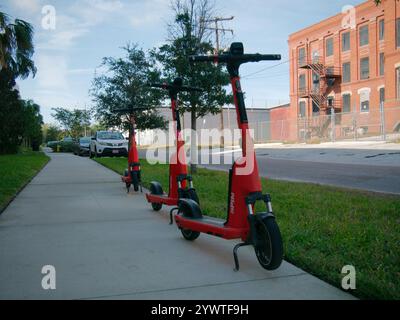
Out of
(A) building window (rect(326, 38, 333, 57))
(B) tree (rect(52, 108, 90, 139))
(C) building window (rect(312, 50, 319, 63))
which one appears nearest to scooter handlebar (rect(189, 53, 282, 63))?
(A) building window (rect(326, 38, 333, 57))

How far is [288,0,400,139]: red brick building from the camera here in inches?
1261

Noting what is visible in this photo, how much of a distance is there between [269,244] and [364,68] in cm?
3713

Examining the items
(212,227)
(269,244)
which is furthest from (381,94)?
(269,244)

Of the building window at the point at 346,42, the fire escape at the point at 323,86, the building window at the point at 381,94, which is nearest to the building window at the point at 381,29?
the building window at the point at 346,42

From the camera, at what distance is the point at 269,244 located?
362 cm

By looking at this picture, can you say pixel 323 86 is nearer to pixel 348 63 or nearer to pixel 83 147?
pixel 348 63

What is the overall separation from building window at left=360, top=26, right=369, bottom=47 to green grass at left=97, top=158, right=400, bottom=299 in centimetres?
3222

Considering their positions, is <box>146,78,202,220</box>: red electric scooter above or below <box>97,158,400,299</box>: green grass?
above

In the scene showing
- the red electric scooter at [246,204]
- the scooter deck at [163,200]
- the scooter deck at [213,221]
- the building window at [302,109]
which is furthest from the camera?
the building window at [302,109]

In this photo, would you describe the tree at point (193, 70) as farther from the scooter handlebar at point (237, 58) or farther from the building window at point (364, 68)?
the building window at point (364, 68)

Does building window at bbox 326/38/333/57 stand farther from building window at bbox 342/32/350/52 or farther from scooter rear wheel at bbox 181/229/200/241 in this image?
scooter rear wheel at bbox 181/229/200/241

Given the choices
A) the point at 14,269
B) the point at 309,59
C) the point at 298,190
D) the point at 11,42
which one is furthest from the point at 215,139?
the point at 14,269

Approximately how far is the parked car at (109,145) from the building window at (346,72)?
2532 centimetres

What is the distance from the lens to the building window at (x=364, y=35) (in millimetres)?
36562
